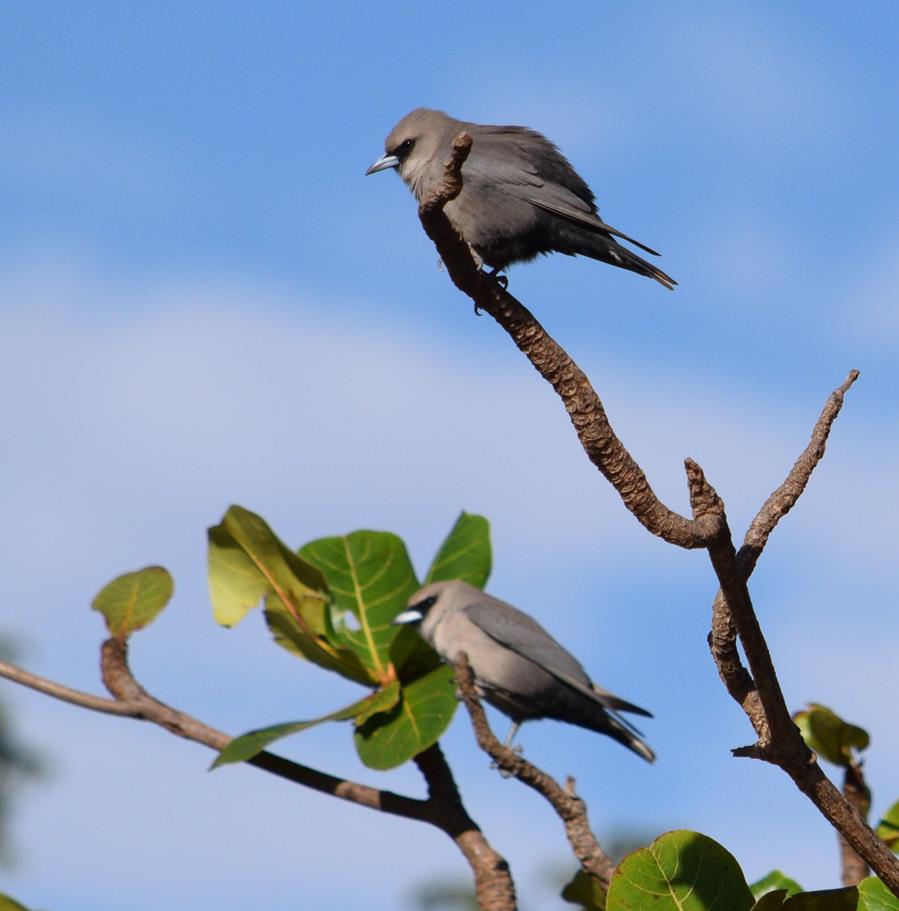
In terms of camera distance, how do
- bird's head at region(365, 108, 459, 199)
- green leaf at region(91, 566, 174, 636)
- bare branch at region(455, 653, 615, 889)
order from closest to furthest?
bare branch at region(455, 653, 615, 889) < green leaf at region(91, 566, 174, 636) < bird's head at region(365, 108, 459, 199)

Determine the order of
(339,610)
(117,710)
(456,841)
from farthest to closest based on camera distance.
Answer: (339,610), (117,710), (456,841)

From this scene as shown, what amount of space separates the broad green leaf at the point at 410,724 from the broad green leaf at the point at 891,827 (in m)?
1.25

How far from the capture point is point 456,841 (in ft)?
11.1

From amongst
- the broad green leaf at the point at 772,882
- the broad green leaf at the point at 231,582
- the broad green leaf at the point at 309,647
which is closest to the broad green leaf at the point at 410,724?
the broad green leaf at the point at 309,647

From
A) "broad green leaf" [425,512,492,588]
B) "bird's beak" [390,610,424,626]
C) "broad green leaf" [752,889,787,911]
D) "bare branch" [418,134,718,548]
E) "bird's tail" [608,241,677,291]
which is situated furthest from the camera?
"bird's tail" [608,241,677,291]

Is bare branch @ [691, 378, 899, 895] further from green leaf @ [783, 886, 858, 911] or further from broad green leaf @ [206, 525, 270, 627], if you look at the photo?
broad green leaf @ [206, 525, 270, 627]

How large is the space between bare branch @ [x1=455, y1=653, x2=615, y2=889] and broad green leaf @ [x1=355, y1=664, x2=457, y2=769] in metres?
0.10

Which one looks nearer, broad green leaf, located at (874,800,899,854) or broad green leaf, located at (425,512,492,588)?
broad green leaf, located at (874,800,899,854)

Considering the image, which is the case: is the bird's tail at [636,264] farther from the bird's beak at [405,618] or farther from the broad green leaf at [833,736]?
the broad green leaf at [833,736]

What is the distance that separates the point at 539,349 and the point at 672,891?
49.4 inches

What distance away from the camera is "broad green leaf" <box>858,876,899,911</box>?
2713 mm

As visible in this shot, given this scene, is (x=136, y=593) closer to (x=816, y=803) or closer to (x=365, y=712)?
(x=365, y=712)

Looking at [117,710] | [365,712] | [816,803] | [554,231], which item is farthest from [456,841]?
[554,231]

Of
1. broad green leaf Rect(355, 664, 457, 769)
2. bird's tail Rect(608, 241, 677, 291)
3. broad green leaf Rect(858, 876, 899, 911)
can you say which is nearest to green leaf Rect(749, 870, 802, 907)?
broad green leaf Rect(858, 876, 899, 911)
